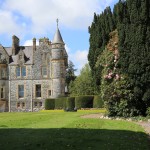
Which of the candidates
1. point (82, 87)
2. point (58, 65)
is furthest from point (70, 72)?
point (58, 65)

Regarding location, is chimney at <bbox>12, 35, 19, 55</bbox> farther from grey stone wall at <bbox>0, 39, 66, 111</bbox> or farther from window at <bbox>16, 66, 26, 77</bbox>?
window at <bbox>16, 66, 26, 77</bbox>

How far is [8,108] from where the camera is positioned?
5809 centimetres

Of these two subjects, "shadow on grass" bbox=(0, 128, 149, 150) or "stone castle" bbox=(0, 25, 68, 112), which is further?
"stone castle" bbox=(0, 25, 68, 112)

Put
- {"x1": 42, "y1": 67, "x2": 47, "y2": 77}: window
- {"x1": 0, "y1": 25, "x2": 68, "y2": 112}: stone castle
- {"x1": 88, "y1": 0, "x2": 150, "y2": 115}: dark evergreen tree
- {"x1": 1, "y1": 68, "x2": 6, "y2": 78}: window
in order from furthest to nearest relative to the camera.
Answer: {"x1": 1, "y1": 68, "x2": 6, "y2": 78}: window < {"x1": 42, "y1": 67, "x2": 47, "y2": 77}: window < {"x1": 0, "y1": 25, "x2": 68, "y2": 112}: stone castle < {"x1": 88, "y1": 0, "x2": 150, "y2": 115}: dark evergreen tree

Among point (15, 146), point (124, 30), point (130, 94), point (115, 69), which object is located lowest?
point (15, 146)

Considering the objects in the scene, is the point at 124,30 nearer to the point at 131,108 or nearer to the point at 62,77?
the point at 131,108

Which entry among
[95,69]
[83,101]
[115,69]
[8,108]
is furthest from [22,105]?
[115,69]

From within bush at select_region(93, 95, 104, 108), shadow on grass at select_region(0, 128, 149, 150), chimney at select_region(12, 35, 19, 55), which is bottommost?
shadow on grass at select_region(0, 128, 149, 150)

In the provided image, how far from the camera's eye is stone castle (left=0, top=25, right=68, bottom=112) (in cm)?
5712

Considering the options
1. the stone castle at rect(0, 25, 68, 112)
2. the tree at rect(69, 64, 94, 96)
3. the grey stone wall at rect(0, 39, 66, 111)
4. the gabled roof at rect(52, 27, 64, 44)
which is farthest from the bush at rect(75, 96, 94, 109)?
the tree at rect(69, 64, 94, 96)

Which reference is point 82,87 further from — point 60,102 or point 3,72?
point 3,72

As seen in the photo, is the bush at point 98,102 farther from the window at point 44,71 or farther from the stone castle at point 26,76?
the window at point 44,71

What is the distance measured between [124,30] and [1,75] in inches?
1493

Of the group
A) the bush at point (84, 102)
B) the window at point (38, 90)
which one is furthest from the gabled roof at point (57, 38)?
the bush at point (84, 102)
